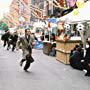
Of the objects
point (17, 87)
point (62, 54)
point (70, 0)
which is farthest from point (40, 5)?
point (17, 87)

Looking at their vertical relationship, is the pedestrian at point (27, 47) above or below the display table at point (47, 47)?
above

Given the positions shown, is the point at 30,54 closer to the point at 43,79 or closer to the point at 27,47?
the point at 27,47

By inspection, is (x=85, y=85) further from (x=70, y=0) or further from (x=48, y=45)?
(x=70, y=0)

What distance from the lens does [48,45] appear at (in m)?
35.0

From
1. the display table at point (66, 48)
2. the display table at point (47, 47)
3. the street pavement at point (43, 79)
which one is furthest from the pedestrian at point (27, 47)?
the display table at point (47, 47)

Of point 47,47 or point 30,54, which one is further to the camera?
point 47,47

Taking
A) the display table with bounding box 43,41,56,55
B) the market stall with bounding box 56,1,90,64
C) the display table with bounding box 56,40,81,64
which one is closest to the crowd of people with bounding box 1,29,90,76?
the market stall with bounding box 56,1,90,64

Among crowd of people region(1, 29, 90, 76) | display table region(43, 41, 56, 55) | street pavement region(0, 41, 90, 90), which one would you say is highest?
crowd of people region(1, 29, 90, 76)

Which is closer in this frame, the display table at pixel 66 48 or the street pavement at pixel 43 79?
the street pavement at pixel 43 79

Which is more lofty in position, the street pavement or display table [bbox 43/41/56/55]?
the street pavement

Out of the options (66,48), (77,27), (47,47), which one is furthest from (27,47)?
(47,47)

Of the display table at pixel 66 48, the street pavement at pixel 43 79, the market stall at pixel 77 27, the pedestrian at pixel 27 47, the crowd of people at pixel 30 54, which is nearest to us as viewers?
the street pavement at pixel 43 79

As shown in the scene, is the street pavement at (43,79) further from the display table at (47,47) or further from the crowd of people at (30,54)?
the display table at (47,47)

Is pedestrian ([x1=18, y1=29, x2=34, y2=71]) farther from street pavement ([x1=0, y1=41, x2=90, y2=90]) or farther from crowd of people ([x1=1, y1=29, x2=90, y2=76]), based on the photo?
street pavement ([x1=0, y1=41, x2=90, y2=90])
